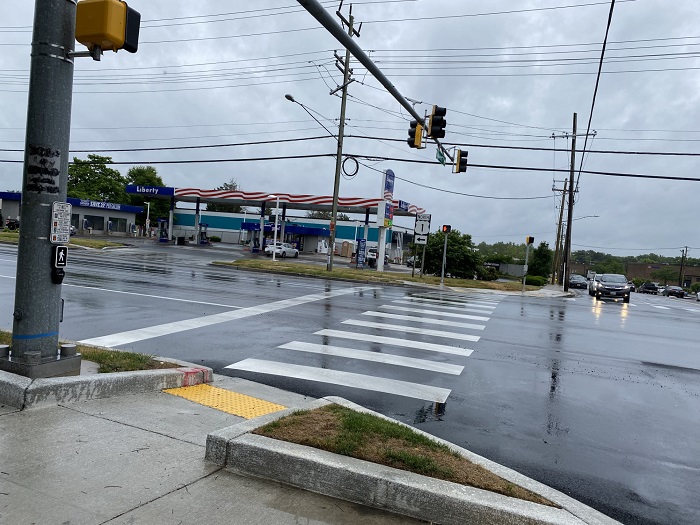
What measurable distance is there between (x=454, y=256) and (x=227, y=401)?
33341 millimetres

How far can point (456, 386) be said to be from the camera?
7383 mm

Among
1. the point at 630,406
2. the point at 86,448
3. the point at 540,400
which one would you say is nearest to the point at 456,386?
the point at 540,400

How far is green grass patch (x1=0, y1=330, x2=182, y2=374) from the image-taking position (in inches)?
238

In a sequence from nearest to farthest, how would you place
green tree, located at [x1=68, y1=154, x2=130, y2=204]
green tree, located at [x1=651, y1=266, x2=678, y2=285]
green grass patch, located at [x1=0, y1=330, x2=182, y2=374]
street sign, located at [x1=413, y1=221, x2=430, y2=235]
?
green grass patch, located at [x1=0, y1=330, x2=182, y2=374], street sign, located at [x1=413, y1=221, x2=430, y2=235], green tree, located at [x1=68, y1=154, x2=130, y2=204], green tree, located at [x1=651, y1=266, x2=678, y2=285]

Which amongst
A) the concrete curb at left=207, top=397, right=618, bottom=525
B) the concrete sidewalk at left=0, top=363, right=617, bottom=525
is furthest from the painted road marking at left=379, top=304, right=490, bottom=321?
the concrete curb at left=207, top=397, right=618, bottom=525

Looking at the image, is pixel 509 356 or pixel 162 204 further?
pixel 162 204

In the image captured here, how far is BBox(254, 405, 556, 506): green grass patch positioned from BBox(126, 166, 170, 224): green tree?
84.8 m

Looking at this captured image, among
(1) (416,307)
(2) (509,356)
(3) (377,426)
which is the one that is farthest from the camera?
(1) (416,307)

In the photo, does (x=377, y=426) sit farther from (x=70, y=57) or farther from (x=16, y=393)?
(x=70, y=57)

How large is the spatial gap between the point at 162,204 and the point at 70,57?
86537 mm

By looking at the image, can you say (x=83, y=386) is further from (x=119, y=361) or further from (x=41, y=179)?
(x=41, y=179)

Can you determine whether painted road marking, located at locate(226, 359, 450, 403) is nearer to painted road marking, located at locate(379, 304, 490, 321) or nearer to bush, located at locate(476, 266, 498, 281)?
painted road marking, located at locate(379, 304, 490, 321)

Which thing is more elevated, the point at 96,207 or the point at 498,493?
the point at 96,207

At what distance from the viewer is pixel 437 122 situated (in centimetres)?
1568
